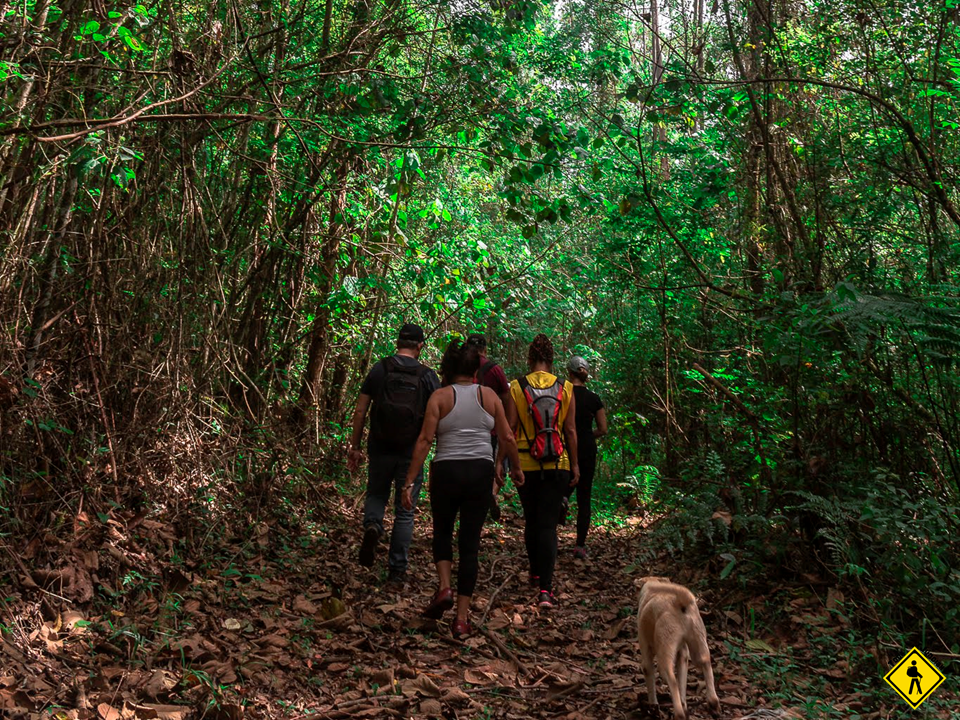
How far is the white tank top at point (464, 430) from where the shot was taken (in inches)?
229

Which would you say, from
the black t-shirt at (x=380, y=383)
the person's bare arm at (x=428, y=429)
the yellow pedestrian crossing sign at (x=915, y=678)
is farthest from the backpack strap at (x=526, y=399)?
the yellow pedestrian crossing sign at (x=915, y=678)

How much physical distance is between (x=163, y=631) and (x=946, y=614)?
15.0 ft

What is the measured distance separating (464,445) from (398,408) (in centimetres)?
112

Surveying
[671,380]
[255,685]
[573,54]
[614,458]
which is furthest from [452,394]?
[614,458]

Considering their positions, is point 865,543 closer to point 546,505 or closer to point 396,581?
point 546,505

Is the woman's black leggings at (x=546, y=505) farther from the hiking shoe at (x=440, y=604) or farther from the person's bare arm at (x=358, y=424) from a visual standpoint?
the person's bare arm at (x=358, y=424)

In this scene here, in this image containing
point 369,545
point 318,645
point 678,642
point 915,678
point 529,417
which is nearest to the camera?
point 915,678

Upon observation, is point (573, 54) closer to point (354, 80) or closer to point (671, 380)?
point (671, 380)

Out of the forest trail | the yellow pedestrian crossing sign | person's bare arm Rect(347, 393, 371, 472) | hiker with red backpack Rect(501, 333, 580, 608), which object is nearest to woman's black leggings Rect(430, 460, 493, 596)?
the forest trail

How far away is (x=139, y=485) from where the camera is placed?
6.45 m

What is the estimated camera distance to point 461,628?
576 cm

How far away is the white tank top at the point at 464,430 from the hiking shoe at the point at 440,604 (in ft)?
3.06

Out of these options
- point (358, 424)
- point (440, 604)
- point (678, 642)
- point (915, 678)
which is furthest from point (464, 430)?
point (915, 678)

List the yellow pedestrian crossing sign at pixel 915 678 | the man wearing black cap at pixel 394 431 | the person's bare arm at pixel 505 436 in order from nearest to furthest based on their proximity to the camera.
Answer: the yellow pedestrian crossing sign at pixel 915 678 → the person's bare arm at pixel 505 436 → the man wearing black cap at pixel 394 431
